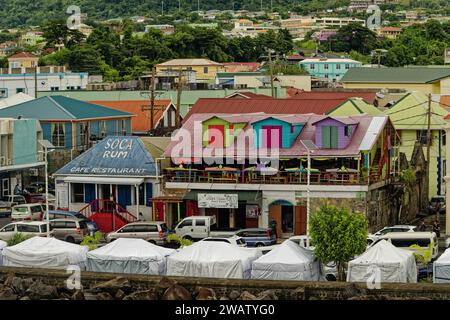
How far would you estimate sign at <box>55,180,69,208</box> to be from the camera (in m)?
43.3

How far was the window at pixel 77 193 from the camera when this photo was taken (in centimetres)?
4322

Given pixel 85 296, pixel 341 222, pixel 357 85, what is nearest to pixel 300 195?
pixel 341 222

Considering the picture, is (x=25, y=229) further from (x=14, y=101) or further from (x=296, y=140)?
(x=14, y=101)

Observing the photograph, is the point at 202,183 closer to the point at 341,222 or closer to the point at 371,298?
the point at 341,222

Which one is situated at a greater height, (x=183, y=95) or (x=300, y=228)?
(x=183, y=95)

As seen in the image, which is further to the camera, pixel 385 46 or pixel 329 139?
pixel 385 46

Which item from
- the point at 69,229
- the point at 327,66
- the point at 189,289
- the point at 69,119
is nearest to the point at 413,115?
the point at 69,119

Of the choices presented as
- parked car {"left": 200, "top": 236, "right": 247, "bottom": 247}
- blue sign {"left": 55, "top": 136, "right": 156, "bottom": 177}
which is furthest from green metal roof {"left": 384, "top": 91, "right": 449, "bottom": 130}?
parked car {"left": 200, "top": 236, "right": 247, "bottom": 247}

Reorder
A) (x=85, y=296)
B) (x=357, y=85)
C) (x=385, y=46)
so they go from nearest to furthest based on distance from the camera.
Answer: (x=85, y=296)
(x=357, y=85)
(x=385, y=46)

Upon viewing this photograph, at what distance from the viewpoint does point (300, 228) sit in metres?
40.3

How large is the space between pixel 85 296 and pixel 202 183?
1039cm

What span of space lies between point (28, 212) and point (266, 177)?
8.32m

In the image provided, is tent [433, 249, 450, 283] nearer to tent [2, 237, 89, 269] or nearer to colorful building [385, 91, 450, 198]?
tent [2, 237, 89, 269]

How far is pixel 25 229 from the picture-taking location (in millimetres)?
39219
